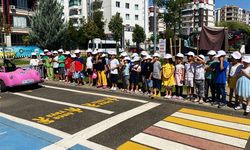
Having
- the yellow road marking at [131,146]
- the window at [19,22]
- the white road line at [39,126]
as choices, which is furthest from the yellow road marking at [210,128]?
the window at [19,22]

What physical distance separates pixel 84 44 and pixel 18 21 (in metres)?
13.5

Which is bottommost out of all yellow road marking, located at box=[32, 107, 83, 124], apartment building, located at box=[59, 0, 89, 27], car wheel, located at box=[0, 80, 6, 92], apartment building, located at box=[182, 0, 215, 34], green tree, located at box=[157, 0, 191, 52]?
yellow road marking, located at box=[32, 107, 83, 124]

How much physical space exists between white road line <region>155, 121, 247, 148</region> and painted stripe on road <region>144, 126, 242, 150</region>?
7.7 inches

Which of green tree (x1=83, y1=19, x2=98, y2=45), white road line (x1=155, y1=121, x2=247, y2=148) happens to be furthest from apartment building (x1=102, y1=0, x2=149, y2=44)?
white road line (x1=155, y1=121, x2=247, y2=148)

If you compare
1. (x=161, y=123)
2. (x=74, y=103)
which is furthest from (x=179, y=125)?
(x=74, y=103)

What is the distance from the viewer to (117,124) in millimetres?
7090

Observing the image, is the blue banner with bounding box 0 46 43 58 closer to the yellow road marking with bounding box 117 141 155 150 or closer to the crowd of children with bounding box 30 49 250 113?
the crowd of children with bounding box 30 49 250 113

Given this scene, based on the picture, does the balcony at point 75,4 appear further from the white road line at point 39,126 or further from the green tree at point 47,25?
the white road line at point 39,126

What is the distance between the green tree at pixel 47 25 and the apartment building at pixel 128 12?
85.0 ft

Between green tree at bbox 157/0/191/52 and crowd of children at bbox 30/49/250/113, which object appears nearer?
crowd of children at bbox 30/49/250/113

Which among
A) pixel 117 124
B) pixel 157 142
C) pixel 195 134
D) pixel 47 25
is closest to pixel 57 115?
pixel 117 124

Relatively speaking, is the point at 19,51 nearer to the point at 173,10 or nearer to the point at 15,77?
the point at 15,77

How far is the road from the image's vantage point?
579 centimetres

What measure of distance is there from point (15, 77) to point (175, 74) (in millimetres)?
7380
